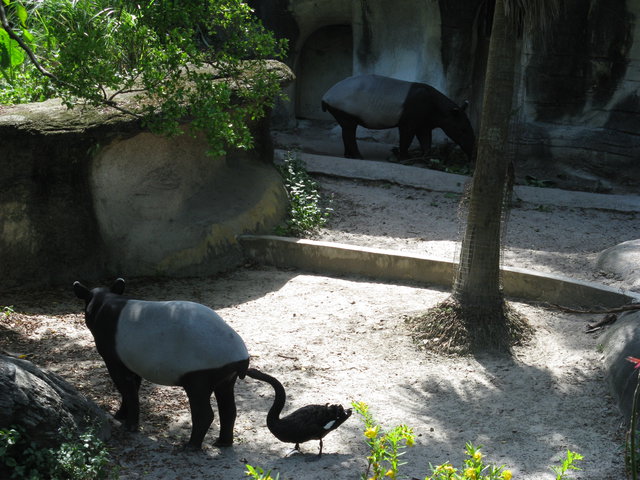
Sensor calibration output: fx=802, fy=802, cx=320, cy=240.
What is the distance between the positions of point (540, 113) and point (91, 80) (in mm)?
9621

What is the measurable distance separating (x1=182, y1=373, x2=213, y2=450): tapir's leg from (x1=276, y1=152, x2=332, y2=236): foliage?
15.4 ft

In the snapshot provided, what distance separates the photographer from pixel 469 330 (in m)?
6.76

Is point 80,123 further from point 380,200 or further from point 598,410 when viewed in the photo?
point 598,410

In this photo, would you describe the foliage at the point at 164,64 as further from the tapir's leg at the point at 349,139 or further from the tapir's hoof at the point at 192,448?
the tapir's leg at the point at 349,139

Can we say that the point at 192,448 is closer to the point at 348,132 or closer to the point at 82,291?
the point at 82,291

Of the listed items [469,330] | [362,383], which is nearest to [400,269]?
[469,330]

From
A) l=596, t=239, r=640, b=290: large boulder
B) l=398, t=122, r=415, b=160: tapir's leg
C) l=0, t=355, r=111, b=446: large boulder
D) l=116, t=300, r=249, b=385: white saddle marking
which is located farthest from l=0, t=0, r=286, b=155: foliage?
l=398, t=122, r=415, b=160: tapir's leg

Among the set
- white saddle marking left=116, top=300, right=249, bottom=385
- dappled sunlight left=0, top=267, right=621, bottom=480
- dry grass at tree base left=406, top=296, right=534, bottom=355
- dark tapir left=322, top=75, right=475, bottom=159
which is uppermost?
dark tapir left=322, top=75, right=475, bottom=159

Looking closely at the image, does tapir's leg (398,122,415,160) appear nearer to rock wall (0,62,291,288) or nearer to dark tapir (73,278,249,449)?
rock wall (0,62,291,288)

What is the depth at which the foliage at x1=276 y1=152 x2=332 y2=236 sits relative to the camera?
9609mm

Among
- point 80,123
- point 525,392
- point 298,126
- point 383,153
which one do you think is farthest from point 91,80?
point 298,126

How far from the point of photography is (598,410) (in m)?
5.70

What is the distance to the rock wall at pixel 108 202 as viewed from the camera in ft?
25.9

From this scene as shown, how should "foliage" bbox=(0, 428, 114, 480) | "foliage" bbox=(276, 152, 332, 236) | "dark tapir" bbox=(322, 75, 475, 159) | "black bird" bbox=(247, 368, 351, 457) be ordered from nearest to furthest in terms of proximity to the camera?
1. "foliage" bbox=(0, 428, 114, 480)
2. "black bird" bbox=(247, 368, 351, 457)
3. "foliage" bbox=(276, 152, 332, 236)
4. "dark tapir" bbox=(322, 75, 475, 159)
